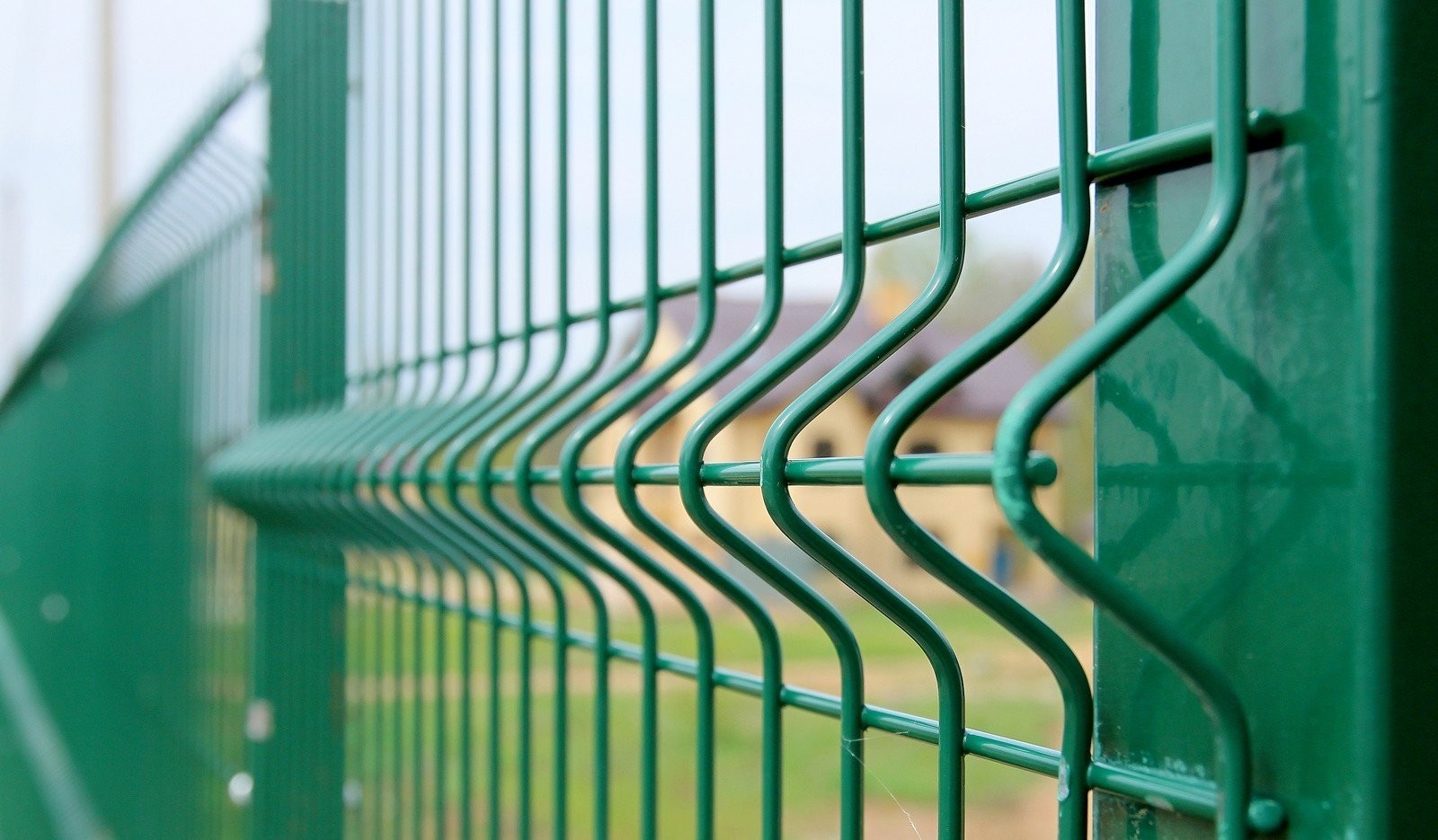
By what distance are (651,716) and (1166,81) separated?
27.8 inches

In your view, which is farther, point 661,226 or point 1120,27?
point 661,226

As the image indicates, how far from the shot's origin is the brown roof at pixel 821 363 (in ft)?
4.39

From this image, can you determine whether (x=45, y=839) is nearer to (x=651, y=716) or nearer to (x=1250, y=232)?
(x=651, y=716)

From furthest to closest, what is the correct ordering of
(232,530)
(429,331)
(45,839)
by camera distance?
(45,839), (232,530), (429,331)

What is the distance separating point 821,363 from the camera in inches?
267

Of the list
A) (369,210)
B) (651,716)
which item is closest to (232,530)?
(369,210)

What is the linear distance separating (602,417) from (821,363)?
5.66 metres

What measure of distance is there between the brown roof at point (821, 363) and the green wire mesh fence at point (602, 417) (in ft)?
0.09

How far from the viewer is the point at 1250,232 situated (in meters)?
0.70

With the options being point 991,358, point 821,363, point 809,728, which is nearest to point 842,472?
point 991,358

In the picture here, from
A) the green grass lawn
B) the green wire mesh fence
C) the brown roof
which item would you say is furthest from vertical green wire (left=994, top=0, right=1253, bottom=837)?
the green grass lawn

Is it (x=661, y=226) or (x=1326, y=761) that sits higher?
(x=661, y=226)

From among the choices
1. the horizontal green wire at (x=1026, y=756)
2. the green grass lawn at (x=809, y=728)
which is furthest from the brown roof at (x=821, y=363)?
the green grass lawn at (x=809, y=728)

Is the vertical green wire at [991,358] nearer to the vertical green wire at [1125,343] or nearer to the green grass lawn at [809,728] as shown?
the vertical green wire at [1125,343]
